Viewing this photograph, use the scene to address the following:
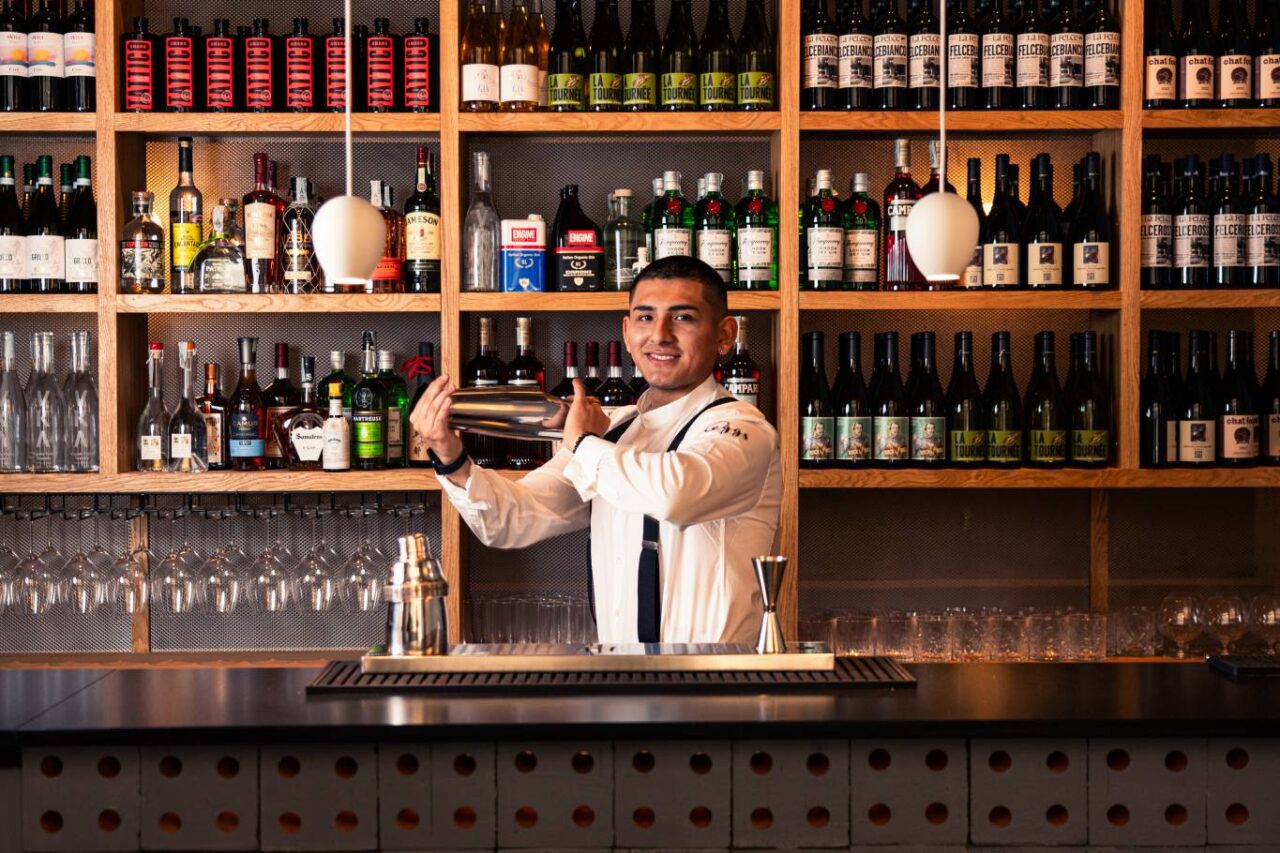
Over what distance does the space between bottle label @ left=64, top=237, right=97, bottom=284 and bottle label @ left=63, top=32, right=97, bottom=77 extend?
0.35 meters

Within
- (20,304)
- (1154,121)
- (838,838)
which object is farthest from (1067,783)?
(20,304)

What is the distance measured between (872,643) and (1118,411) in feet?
2.52

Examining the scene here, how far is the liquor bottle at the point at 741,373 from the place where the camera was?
2.82m

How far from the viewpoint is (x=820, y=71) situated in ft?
9.06

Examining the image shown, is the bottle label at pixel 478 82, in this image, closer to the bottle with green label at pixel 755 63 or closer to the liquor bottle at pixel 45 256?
the bottle with green label at pixel 755 63

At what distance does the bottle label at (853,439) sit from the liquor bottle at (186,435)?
Answer: 131 cm

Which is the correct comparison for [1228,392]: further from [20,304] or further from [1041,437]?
[20,304]

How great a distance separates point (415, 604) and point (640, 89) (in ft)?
4.34

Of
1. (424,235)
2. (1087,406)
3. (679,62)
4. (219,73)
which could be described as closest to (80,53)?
(219,73)

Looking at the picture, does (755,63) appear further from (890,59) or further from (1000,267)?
(1000,267)

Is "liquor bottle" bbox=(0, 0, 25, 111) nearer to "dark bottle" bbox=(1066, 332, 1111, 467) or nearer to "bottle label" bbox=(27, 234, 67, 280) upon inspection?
"bottle label" bbox=(27, 234, 67, 280)

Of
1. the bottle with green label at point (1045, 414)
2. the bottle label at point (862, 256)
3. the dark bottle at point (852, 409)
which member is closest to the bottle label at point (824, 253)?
the bottle label at point (862, 256)

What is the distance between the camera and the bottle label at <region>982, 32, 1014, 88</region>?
2779 millimetres

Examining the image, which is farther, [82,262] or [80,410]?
[80,410]
